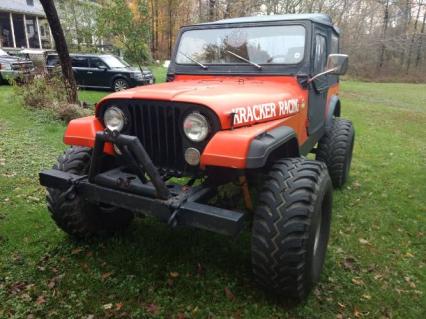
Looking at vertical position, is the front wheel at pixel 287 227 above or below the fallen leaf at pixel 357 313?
above

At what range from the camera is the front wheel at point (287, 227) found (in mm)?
2621

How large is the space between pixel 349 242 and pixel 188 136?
2263 millimetres

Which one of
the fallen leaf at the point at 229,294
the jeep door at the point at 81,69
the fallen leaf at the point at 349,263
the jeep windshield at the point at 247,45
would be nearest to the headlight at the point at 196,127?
the fallen leaf at the point at 229,294

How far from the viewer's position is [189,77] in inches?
169

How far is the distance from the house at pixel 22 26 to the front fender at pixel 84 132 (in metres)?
29.0

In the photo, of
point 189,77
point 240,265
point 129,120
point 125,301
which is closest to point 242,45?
point 189,77

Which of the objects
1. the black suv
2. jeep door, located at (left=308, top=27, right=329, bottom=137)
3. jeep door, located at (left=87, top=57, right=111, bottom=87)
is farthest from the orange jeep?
jeep door, located at (left=87, top=57, right=111, bottom=87)

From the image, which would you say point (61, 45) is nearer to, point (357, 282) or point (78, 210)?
point (78, 210)

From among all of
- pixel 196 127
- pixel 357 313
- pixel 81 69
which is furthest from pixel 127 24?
pixel 357 313

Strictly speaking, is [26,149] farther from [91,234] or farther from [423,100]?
[423,100]

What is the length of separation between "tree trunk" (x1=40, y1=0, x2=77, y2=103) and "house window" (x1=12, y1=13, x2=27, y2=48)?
84.2ft

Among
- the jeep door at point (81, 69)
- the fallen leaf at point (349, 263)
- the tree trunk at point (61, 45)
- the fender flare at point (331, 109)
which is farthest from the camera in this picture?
the jeep door at point (81, 69)

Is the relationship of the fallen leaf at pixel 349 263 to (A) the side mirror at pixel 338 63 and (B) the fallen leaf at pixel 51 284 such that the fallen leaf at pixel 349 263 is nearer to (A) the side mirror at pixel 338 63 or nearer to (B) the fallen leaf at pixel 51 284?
(A) the side mirror at pixel 338 63

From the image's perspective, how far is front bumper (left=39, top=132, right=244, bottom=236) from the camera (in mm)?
2539
